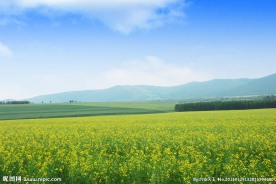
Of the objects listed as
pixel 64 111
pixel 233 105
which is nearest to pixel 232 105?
pixel 233 105

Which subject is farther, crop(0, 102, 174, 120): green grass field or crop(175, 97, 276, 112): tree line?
crop(175, 97, 276, 112): tree line

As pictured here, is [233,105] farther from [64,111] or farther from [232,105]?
[64,111]

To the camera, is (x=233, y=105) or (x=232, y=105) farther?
(x=232, y=105)

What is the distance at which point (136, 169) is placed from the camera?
35.5ft

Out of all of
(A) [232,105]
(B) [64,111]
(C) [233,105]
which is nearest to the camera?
(B) [64,111]

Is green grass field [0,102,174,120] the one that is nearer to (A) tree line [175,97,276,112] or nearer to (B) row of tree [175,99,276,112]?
(B) row of tree [175,99,276,112]

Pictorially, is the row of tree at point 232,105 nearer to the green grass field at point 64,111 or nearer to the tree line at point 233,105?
the tree line at point 233,105

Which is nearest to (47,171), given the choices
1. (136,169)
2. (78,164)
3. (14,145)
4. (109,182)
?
(78,164)

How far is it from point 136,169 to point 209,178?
2.64 metres

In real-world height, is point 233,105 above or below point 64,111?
below

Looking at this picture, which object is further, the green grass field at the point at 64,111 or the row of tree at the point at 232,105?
the row of tree at the point at 232,105

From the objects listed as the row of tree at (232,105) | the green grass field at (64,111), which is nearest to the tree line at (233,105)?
the row of tree at (232,105)

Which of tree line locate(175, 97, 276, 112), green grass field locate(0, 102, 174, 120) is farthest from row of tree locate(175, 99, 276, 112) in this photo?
green grass field locate(0, 102, 174, 120)

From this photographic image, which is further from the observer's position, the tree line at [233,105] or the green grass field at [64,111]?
the tree line at [233,105]
